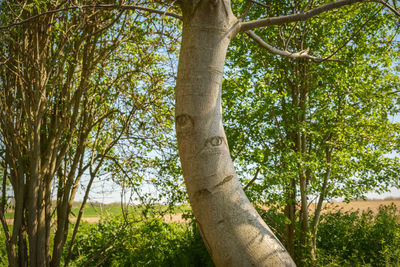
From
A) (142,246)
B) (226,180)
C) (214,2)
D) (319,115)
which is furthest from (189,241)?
(214,2)

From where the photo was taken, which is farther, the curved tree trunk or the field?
the field

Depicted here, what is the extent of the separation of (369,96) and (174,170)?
3.42m

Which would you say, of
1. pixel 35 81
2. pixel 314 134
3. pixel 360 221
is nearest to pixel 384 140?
pixel 314 134

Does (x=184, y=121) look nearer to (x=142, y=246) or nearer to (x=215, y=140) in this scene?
(x=215, y=140)

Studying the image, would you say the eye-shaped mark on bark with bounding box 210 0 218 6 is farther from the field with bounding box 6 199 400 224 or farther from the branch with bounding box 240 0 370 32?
the field with bounding box 6 199 400 224

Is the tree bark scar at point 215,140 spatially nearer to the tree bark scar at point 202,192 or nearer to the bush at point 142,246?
the tree bark scar at point 202,192

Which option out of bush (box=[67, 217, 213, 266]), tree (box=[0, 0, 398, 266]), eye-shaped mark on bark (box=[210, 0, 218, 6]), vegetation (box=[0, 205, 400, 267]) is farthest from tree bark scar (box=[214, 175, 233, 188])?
bush (box=[67, 217, 213, 266])

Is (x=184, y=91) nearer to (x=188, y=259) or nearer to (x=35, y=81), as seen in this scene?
(x=35, y=81)

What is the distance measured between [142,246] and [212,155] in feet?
15.0

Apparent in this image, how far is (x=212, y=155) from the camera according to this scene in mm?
1719

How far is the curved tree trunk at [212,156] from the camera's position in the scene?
64.2 inches

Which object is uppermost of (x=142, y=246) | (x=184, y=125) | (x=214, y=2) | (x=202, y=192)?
(x=214, y=2)

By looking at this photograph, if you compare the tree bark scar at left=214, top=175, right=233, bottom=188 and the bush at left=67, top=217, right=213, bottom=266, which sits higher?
the tree bark scar at left=214, top=175, right=233, bottom=188

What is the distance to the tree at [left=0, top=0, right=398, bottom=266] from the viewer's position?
1631 millimetres
